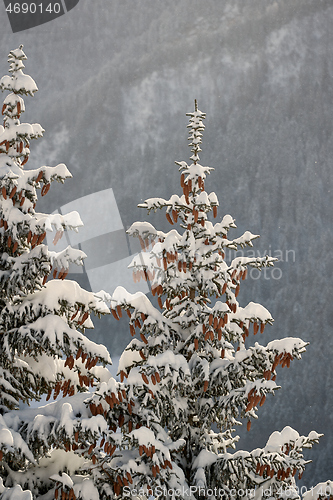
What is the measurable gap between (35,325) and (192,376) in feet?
7.34

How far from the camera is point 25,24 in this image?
42250mm

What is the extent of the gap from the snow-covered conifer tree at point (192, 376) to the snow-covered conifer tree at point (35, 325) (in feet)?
1.69

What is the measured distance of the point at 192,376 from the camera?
7.48m

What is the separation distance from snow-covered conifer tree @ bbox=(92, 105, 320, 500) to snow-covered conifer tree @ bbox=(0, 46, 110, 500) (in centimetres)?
52

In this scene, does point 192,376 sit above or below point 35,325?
below

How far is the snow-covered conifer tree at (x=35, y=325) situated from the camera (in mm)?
6725

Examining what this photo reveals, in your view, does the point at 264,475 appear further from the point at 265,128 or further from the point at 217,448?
the point at 265,128

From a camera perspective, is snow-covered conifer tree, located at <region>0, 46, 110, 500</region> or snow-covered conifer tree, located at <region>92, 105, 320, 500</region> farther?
snow-covered conifer tree, located at <region>92, 105, 320, 500</region>

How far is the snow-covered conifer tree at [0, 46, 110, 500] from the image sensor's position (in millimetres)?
6725

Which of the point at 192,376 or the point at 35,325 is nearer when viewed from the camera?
the point at 35,325

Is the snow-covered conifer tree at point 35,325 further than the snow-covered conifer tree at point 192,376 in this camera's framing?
No

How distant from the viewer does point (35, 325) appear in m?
7.02

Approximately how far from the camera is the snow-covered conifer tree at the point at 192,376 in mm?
6922

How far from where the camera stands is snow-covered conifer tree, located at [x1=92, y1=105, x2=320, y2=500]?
6.92m
